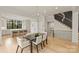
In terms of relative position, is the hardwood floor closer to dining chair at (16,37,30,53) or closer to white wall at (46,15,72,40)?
Answer: dining chair at (16,37,30,53)

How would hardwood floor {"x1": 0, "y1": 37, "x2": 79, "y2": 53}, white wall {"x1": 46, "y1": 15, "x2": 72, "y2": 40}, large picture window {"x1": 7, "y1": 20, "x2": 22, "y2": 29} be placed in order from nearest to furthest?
hardwood floor {"x1": 0, "y1": 37, "x2": 79, "y2": 53}
large picture window {"x1": 7, "y1": 20, "x2": 22, "y2": 29}
white wall {"x1": 46, "y1": 15, "x2": 72, "y2": 40}

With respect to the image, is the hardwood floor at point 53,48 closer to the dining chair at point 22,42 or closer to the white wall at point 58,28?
the dining chair at point 22,42

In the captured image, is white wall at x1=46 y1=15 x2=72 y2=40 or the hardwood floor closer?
the hardwood floor

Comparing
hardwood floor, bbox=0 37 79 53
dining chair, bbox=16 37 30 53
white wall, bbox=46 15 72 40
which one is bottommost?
hardwood floor, bbox=0 37 79 53

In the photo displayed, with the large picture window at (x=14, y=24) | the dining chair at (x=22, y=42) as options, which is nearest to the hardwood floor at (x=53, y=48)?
the dining chair at (x=22, y=42)

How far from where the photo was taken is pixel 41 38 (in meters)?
3.40

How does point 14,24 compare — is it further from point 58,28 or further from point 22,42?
point 58,28

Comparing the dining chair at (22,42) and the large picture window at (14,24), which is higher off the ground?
the large picture window at (14,24)

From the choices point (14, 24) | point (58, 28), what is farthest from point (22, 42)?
point (58, 28)

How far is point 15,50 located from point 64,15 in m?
2.41

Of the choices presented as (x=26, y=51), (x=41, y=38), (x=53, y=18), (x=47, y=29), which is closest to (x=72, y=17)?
(x=53, y=18)

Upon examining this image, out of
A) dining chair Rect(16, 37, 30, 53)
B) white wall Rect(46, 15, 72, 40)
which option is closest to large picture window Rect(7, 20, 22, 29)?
dining chair Rect(16, 37, 30, 53)

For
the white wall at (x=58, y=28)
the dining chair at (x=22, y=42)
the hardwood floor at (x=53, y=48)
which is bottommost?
the hardwood floor at (x=53, y=48)
